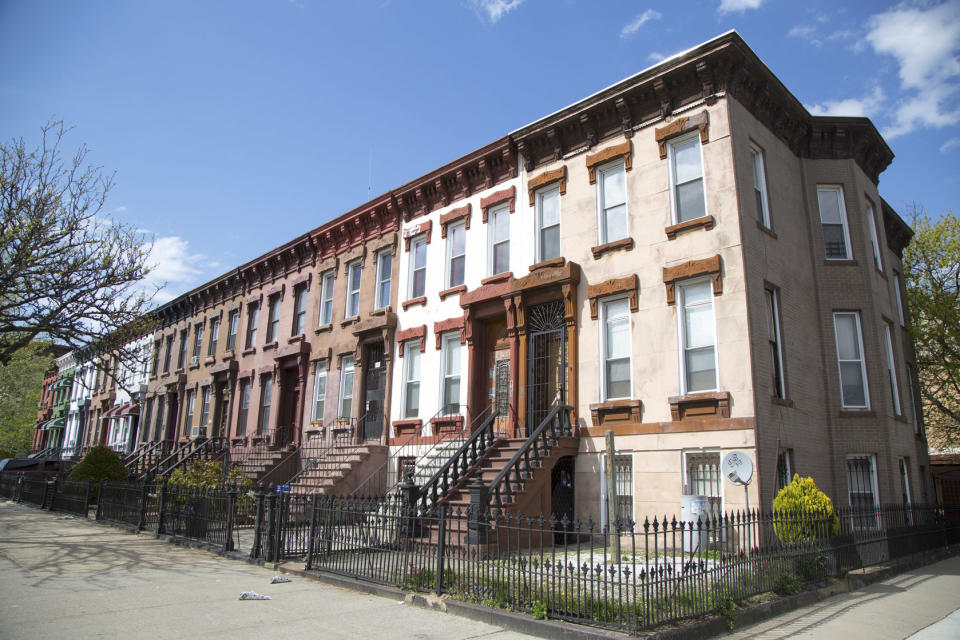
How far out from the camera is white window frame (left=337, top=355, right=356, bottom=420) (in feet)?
70.2

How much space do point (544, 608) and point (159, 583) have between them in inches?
234

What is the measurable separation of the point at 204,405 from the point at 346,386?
11.8 meters

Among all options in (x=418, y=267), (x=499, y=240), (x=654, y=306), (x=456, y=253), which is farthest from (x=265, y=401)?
(x=654, y=306)

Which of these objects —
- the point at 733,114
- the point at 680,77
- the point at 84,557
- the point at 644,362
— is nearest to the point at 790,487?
the point at 644,362

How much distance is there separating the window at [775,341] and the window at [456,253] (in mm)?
8268

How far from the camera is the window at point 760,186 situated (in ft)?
45.7

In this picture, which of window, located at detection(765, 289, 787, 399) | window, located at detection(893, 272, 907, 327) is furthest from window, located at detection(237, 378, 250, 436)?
window, located at detection(893, 272, 907, 327)

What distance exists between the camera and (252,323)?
91.0ft

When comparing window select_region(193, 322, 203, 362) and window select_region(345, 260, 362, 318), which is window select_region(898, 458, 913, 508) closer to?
window select_region(345, 260, 362, 318)

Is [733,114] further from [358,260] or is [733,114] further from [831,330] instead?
[358,260]

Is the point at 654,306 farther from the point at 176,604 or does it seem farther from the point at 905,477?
the point at 176,604

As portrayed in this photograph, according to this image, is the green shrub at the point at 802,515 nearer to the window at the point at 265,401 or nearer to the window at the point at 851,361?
the window at the point at 851,361

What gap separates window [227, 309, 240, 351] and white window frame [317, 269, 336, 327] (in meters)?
6.74

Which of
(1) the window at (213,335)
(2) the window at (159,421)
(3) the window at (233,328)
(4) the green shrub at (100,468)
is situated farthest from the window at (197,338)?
(4) the green shrub at (100,468)
